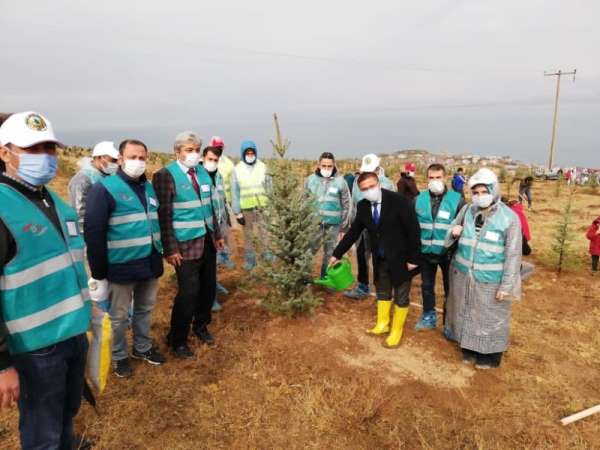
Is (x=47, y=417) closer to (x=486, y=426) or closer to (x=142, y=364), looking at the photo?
(x=142, y=364)

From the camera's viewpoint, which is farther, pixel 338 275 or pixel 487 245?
pixel 338 275

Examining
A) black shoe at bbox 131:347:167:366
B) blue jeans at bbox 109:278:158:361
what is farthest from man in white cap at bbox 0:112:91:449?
black shoe at bbox 131:347:167:366

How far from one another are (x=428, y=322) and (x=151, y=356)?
332 cm

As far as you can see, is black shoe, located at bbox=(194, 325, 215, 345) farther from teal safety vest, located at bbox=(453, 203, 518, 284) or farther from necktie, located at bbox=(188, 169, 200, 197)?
teal safety vest, located at bbox=(453, 203, 518, 284)

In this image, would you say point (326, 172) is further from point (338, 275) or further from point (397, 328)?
point (397, 328)

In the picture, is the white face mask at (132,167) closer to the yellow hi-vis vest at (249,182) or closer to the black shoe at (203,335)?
the black shoe at (203,335)

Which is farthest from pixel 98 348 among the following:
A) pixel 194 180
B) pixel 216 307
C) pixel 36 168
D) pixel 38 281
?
pixel 216 307

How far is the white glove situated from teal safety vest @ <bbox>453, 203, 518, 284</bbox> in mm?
3469

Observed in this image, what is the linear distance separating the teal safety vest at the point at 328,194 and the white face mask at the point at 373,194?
146cm

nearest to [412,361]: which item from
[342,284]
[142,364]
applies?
[342,284]

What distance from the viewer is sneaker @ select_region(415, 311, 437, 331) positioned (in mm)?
4797

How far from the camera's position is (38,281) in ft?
6.45

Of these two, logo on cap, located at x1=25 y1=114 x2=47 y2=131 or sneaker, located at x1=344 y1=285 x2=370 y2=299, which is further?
sneaker, located at x1=344 y1=285 x2=370 y2=299

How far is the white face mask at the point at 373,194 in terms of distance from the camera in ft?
13.5
